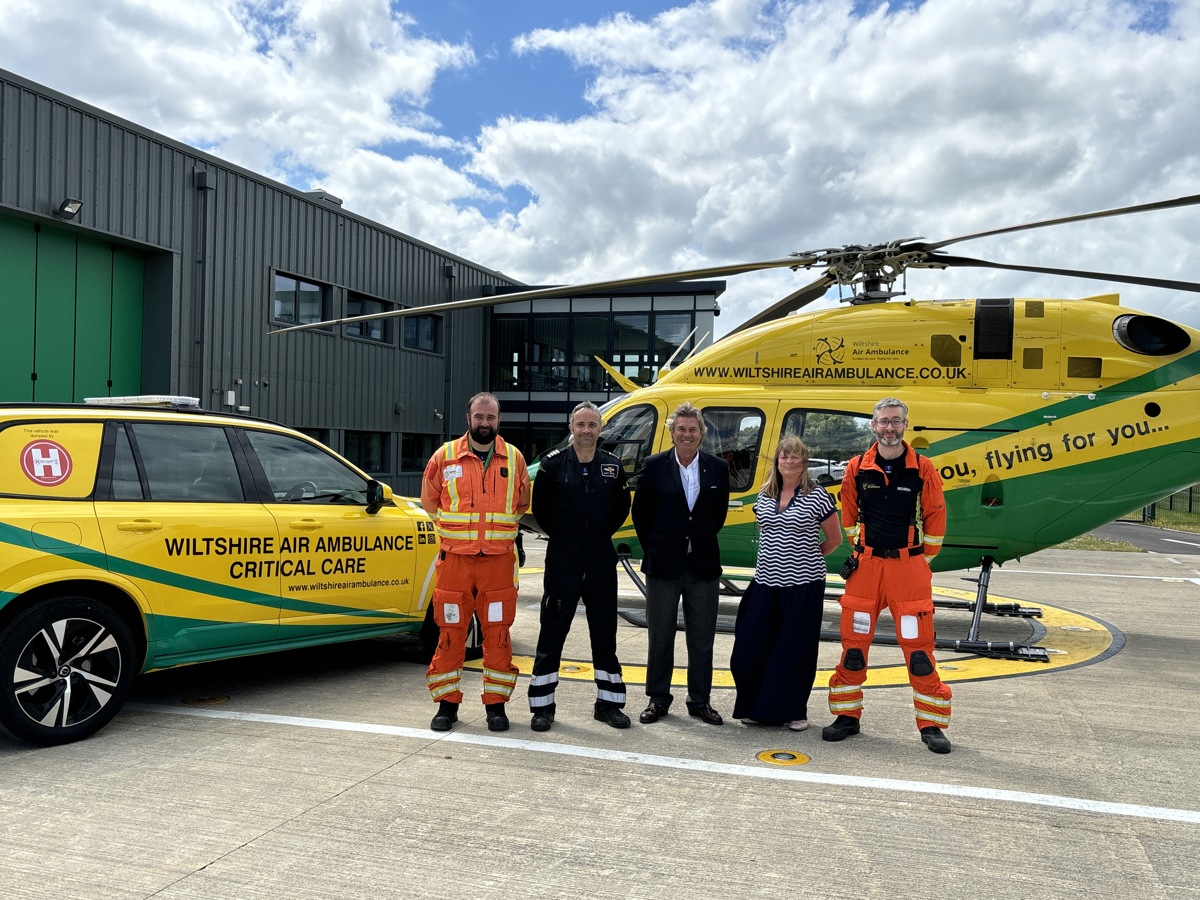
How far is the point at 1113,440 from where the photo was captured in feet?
24.5

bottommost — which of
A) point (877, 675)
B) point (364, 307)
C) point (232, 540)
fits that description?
point (877, 675)

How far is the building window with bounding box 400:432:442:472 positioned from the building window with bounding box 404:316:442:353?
2.37 metres

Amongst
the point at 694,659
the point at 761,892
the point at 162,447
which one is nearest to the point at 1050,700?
the point at 694,659

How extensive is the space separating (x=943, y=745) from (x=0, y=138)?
1518cm

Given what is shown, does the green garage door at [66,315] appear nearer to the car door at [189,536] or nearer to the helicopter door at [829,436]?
the car door at [189,536]

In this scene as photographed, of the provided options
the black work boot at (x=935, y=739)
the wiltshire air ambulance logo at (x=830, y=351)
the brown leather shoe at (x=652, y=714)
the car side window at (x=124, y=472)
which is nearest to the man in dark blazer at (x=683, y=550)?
the brown leather shoe at (x=652, y=714)

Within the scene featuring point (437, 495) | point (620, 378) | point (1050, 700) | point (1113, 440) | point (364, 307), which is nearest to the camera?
point (437, 495)

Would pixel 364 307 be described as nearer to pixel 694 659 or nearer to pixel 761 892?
pixel 694 659

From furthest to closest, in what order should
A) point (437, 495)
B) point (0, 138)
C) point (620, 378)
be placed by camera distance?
point (0, 138) < point (620, 378) < point (437, 495)

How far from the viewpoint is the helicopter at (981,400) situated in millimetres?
7461

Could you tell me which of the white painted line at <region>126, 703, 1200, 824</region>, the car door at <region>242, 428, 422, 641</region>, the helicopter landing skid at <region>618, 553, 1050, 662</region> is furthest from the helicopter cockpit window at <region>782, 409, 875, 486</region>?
the white painted line at <region>126, 703, 1200, 824</region>

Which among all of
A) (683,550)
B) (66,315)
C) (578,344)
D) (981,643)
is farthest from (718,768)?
(578,344)

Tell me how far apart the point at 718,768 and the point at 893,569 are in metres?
1.47

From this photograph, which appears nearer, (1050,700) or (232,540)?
(232,540)
